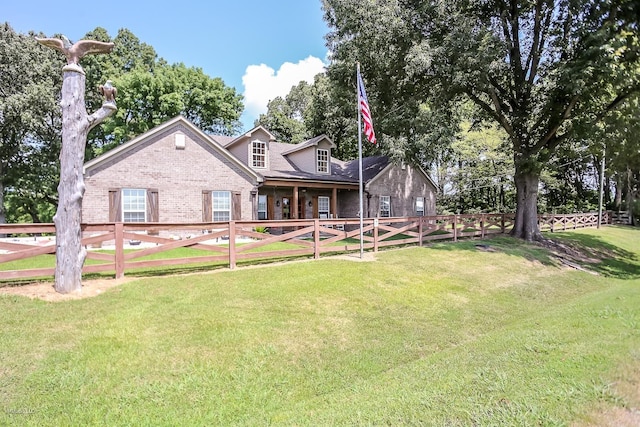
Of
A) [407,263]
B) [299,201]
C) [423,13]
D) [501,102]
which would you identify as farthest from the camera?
[299,201]

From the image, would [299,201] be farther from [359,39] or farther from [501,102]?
[501,102]

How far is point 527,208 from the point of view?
1723 centimetres

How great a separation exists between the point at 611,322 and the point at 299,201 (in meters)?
15.9

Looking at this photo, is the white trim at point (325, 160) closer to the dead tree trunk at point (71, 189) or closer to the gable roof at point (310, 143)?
the gable roof at point (310, 143)

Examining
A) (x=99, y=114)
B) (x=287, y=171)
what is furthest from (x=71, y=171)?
(x=287, y=171)

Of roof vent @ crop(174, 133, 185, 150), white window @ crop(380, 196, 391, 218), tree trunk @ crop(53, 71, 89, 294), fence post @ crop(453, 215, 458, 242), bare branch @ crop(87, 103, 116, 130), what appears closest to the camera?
tree trunk @ crop(53, 71, 89, 294)

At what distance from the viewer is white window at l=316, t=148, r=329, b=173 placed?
21109 millimetres

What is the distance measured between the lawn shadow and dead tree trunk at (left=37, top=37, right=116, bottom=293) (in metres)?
11.0

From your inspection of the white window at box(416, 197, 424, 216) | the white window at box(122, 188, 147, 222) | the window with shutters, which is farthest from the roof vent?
the white window at box(416, 197, 424, 216)

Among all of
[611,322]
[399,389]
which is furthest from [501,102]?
[399,389]

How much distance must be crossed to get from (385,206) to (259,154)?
27.2ft

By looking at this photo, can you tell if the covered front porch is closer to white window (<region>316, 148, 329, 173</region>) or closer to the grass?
white window (<region>316, 148, 329, 173</region>)

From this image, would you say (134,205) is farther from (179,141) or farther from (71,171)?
(71,171)

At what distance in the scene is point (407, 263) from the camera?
33.9ft
